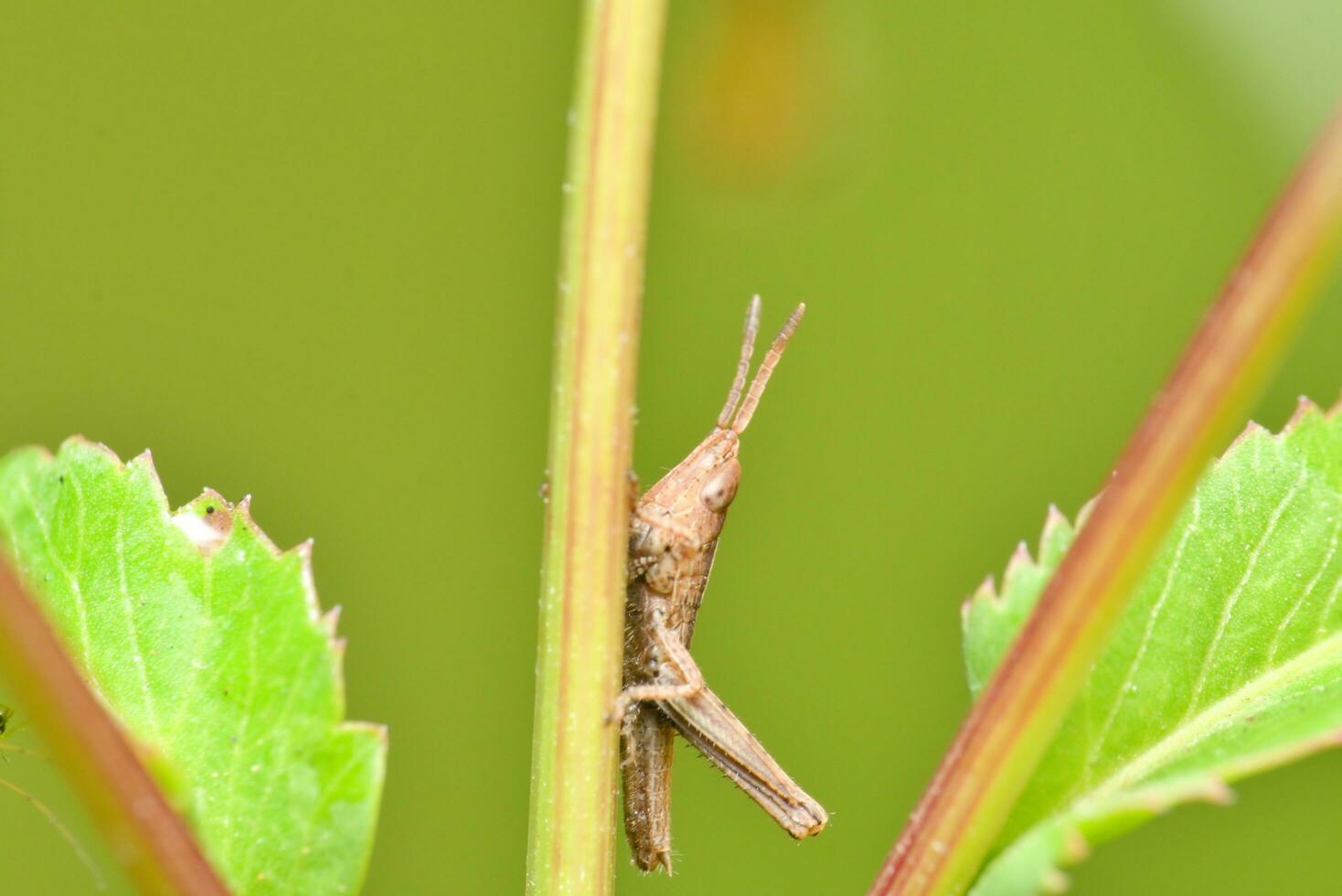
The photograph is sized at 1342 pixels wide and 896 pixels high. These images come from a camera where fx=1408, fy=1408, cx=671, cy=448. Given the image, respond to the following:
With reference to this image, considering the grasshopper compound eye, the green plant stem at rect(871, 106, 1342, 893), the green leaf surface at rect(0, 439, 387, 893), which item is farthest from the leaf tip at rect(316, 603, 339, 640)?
the grasshopper compound eye

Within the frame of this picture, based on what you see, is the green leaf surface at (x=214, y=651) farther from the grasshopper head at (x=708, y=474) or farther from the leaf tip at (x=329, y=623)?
the grasshopper head at (x=708, y=474)

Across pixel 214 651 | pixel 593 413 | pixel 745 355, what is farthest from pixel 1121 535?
pixel 745 355

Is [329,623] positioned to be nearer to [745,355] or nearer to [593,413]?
[593,413]

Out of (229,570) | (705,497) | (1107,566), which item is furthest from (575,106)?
(705,497)

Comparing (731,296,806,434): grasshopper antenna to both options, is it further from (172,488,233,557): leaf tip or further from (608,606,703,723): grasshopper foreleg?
(172,488,233,557): leaf tip

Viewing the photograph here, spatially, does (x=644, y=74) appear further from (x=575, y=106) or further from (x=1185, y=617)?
(x=1185, y=617)

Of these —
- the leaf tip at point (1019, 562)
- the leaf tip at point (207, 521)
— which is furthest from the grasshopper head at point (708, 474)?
the leaf tip at point (207, 521)
